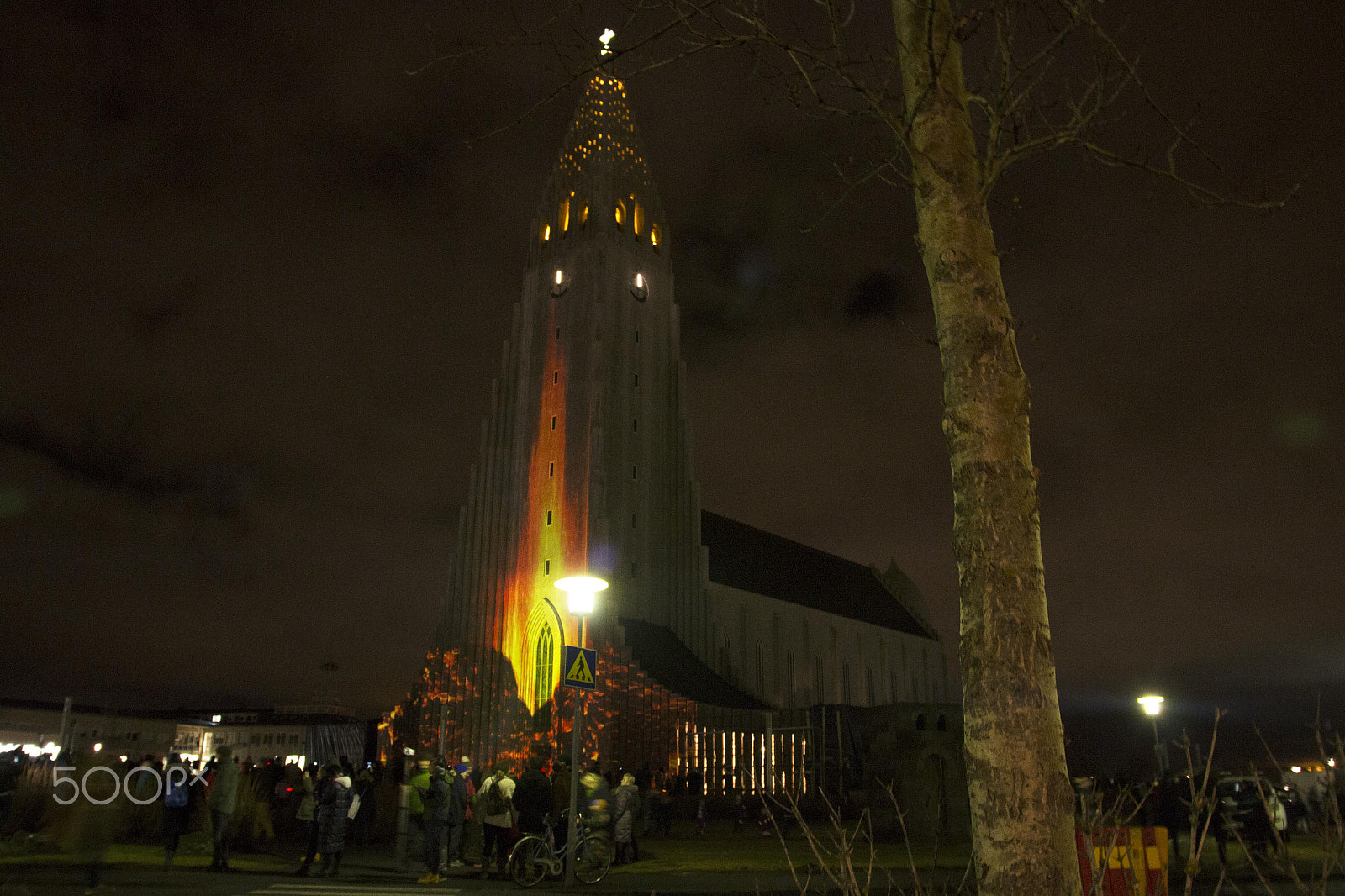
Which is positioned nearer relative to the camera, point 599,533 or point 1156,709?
point 1156,709

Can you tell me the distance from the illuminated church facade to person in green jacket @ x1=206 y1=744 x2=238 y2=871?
20.6 meters

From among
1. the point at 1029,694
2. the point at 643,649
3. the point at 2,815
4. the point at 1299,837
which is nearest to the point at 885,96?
the point at 1029,694

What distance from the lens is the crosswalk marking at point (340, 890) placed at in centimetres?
1096

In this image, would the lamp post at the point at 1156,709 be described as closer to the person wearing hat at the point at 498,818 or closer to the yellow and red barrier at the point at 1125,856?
the yellow and red barrier at the point at 1125,856

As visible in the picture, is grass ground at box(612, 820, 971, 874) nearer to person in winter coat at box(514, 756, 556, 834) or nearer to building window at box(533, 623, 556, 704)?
person in winter coat at box(514, 756, 556, 834)

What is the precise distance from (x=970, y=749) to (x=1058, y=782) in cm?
36

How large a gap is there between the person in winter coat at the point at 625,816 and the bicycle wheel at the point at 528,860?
1632 millimetres

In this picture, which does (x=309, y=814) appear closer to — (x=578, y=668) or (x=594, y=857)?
(x=594, y=857)

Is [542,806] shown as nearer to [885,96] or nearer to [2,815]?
[2,815]

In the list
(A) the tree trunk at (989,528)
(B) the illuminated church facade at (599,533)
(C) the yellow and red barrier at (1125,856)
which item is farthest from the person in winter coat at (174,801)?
(B) the illuminated church facade at (599,533)

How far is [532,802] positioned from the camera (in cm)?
1311

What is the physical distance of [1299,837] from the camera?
21.9 m

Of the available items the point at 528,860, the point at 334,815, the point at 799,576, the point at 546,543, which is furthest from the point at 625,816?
the point at 799,576

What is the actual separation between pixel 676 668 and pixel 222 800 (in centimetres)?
2509
